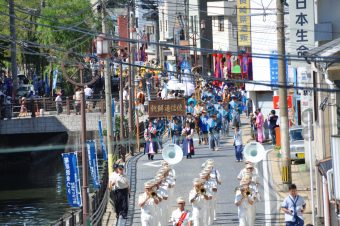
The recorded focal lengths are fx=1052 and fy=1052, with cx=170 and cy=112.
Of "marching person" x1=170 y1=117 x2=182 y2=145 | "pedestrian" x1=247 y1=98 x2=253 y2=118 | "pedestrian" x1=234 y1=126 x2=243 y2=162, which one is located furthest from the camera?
"pedestrian" x1=247 y1=98 x2=253 y2=118

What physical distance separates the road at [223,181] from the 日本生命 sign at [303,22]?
4541 mm

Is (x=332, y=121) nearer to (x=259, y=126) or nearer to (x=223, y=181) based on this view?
(x=223, y=181)

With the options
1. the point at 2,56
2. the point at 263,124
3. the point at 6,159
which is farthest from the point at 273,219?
the point at 2,56

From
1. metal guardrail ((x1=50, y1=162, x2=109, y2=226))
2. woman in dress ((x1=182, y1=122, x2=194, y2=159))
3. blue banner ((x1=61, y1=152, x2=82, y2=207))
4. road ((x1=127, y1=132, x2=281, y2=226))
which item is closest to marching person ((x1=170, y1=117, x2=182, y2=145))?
road ((x1=127, y1=132, x2=281, y2=226))

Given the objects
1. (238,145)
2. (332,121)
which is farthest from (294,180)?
(332,121)

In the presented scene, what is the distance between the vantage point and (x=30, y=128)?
5662cm

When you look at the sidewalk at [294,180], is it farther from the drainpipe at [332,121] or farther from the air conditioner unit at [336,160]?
the air conditioner unit at [336,160]

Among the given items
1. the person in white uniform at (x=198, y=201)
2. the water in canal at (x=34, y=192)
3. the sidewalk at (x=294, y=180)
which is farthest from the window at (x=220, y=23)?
the person in white uniform at (x=198, y=201)

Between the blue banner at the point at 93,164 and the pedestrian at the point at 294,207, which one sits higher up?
the blue banner at the point at 93,164

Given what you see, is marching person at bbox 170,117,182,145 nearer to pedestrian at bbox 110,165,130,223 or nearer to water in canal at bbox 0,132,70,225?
water in canal at bbox 0,132,70,225

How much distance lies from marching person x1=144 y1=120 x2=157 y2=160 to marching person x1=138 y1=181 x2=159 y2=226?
51.8 feet

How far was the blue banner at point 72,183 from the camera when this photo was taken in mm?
28544

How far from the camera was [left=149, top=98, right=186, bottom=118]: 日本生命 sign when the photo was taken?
43.4m

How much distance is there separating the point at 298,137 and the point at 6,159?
2534 centimetres
